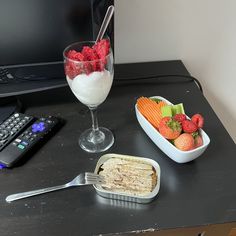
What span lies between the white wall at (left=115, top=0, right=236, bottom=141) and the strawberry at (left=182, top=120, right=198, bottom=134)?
0.36 metres

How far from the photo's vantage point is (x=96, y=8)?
22.9 inches

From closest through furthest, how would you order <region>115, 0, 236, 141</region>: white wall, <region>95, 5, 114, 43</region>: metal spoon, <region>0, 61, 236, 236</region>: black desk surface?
<region>0, 61, 236, 236</region>: black desk surface < <region>95, 5, 114, 43</region>: metal spoon < <region>115, 0, 236, 141</region>: white wall

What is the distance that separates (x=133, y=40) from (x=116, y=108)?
0.77 ft

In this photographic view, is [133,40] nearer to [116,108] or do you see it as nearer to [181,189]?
[116,108]

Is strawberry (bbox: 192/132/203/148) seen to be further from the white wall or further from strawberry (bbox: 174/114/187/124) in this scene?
the white wall

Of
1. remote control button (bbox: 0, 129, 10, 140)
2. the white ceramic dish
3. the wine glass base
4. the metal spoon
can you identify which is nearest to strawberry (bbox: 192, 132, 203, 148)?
the white ceramic dish

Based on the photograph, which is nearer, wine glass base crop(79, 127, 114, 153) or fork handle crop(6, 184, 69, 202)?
fork handle crop(6, 184, 69, 202)

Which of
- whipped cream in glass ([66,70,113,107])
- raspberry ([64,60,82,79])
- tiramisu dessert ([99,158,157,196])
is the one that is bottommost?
tiramisu dessert ([99,158,157,196])

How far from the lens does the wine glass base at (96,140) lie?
0.59 metres

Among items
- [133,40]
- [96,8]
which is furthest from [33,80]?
[133,40]

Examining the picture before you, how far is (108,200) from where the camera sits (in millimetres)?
492

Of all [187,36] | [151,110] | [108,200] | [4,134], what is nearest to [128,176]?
[108,200]

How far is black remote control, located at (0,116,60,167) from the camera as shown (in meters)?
0.55

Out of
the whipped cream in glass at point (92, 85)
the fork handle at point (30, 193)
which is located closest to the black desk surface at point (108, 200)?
the fork handle at point (30, 193)
